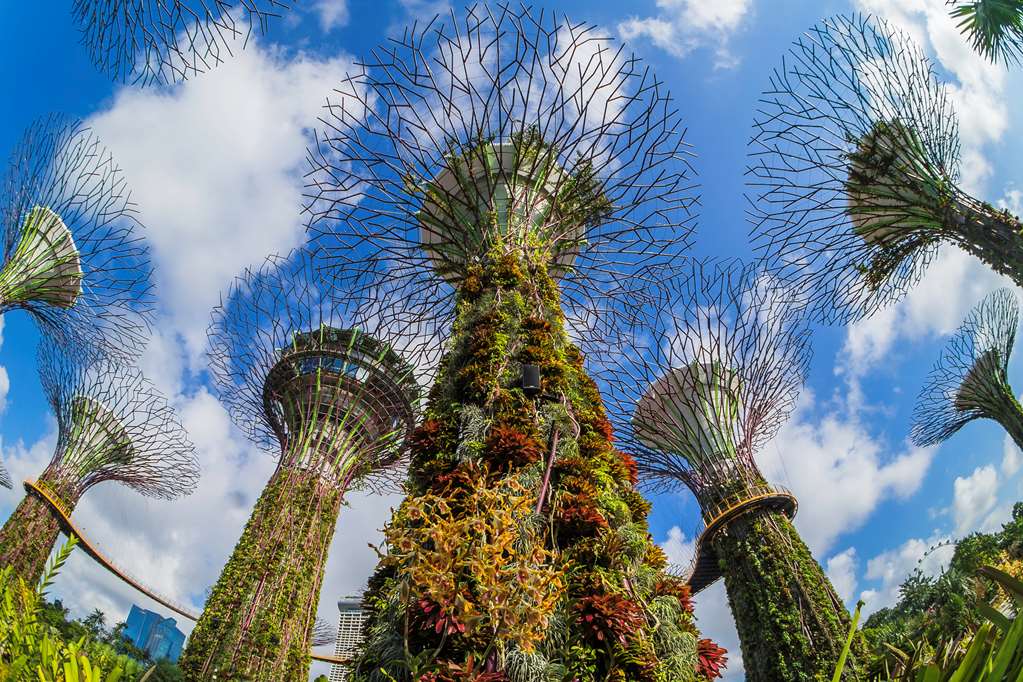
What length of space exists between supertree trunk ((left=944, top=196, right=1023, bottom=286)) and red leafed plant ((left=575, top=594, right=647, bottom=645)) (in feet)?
27.7

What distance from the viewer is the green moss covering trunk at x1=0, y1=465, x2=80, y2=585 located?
16422mm

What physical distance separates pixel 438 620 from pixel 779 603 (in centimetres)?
1155

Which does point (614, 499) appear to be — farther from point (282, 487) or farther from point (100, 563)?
point (100, 563)

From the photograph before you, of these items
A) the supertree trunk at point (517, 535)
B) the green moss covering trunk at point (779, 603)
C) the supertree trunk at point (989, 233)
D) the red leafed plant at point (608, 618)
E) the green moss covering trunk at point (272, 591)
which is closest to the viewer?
the supertree trunk at point (517, 535)

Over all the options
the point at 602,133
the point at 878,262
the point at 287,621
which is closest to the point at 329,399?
the point at 287,621

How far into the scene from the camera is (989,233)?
9125 millimetres

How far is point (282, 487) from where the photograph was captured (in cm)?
1352

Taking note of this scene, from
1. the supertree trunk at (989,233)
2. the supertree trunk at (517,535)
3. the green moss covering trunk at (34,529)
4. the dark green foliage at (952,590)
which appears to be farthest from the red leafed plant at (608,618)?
the green moss covering trunk at (34,529)

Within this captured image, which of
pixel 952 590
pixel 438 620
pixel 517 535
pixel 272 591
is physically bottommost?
pixel 438 620

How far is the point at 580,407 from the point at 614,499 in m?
1.19

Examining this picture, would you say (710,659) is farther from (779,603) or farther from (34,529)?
(34,529)

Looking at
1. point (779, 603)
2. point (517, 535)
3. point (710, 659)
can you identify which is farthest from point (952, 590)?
point (517, 535)

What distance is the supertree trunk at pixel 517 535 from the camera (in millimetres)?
2898

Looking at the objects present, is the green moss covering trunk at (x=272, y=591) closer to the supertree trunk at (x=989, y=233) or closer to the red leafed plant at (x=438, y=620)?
the red leafed plant at (x=438, y=620)
